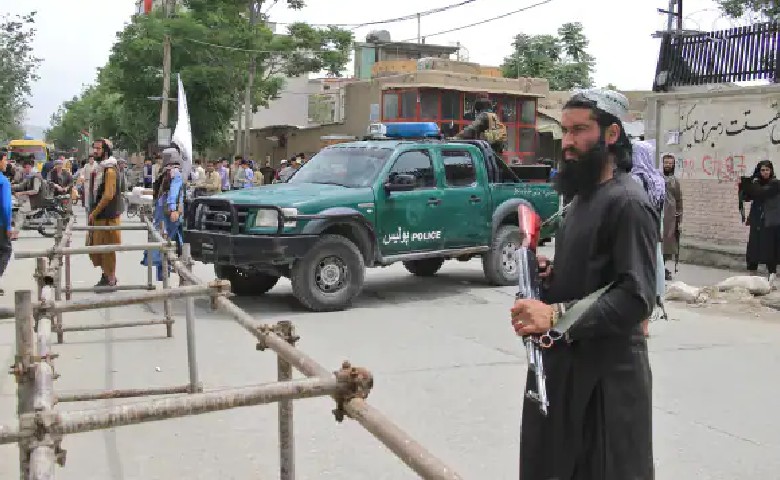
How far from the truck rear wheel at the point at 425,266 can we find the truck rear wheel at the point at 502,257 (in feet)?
3.34

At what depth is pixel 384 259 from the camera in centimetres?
1029

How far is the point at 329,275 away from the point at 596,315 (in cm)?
726

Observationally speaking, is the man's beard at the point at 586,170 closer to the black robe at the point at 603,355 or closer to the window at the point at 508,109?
the black robe at the point at 603,355

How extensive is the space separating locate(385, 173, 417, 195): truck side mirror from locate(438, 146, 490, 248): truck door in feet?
2.43

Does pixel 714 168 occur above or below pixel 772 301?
above

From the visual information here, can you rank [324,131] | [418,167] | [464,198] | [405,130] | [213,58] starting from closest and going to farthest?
[418,167]
[464,198]
[405,130]
[213,58]
[324,131]

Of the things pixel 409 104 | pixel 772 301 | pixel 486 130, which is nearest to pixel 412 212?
pixel 486 130

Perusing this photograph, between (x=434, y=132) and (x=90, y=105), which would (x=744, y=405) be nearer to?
(x=434, y=132)

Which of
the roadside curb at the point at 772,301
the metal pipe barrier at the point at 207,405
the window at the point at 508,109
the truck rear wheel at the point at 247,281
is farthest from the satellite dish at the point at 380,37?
the metal pipe barrier at the point at 207,405

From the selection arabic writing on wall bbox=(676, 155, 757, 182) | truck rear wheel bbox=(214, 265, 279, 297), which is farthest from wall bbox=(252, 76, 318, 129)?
truck rear wheel bbox=(214, 265, 279, 297)

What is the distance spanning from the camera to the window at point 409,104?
3062cm

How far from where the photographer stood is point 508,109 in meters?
32.9

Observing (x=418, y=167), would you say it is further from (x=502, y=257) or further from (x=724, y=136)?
(x=724, y=136)

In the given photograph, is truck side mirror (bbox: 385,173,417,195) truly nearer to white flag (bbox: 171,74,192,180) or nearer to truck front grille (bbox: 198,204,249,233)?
truck front grille (bbox: 198,204,249,233)
